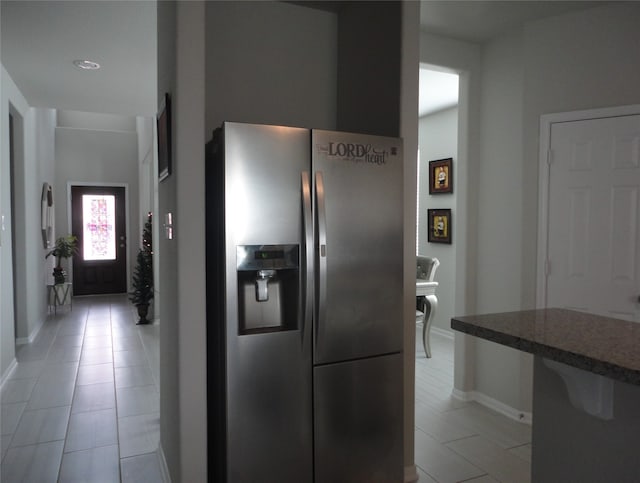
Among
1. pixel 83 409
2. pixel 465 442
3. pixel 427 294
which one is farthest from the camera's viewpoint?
pixel 427 294

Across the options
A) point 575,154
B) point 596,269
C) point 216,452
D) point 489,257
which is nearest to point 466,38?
point 575,154

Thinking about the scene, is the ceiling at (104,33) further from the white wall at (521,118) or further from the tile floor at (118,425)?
the tile floor at (118,425)

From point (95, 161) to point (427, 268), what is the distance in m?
7.11

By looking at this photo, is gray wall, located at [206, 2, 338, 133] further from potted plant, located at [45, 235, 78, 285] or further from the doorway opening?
potted plant, located at [45, 235, 78, 285]

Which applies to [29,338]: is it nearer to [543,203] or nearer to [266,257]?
[266,257]

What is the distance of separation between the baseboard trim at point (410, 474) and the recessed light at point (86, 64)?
4164mm

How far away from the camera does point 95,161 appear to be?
29.7 ft

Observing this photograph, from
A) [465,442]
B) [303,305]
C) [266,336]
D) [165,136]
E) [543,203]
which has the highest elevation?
[165,136]

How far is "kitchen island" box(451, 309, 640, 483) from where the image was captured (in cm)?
111

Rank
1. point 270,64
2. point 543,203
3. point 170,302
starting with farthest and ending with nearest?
point 543,203 < point 270,64 < point 170,302

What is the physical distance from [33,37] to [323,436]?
3.67 m

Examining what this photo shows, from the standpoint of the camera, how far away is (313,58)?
9.08 ft

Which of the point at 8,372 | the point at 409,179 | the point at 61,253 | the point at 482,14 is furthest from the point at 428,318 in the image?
the point at 61,253

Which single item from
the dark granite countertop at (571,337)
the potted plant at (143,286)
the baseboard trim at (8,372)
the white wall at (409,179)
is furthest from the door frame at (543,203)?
the potted plant at (143,286)
